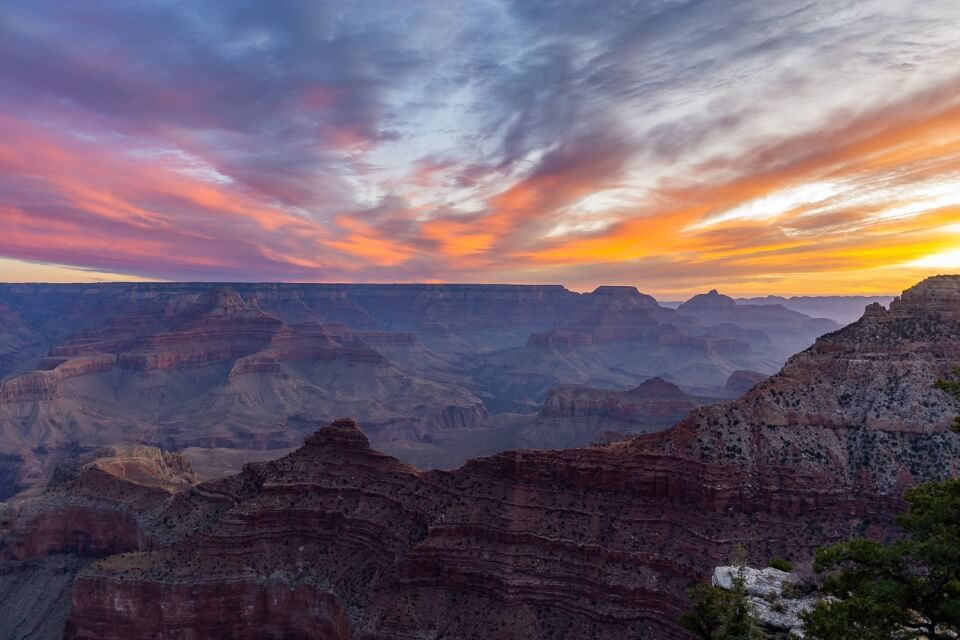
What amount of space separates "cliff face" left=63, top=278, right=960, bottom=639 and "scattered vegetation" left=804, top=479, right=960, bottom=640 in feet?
81.3

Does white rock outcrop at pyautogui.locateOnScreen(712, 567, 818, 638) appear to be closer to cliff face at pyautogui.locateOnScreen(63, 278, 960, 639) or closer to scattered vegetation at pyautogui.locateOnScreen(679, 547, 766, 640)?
scattered vegetation at pyautogui.locateOnScreen(679, 547, 766, 640)

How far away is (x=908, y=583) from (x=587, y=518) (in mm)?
30654

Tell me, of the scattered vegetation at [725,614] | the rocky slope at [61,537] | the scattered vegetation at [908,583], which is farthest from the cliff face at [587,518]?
the scattered vegetation at [908,583]

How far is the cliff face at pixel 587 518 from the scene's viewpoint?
138 ft

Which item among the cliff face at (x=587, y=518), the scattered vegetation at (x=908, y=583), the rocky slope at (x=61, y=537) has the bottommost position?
the rocky slope at (x=61, y=537)

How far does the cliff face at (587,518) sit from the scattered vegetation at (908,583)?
81.3ft

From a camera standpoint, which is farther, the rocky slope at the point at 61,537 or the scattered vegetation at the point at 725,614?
Answer: the rocky slope at the point at 61,537

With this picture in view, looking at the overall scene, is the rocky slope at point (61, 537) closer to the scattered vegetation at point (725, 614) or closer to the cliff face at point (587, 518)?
the cliff face at point (587, 518)

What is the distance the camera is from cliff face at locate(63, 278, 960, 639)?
4216 centimetres

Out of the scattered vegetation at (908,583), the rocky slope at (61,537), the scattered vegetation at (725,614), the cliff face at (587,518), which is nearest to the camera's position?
the scattered vegetation at (908,583)

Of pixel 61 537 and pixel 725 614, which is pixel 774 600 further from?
pixel 61 537

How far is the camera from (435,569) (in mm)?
45969

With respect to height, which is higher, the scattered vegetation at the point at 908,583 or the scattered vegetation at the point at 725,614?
the scattered vegetation at the point at 908,583

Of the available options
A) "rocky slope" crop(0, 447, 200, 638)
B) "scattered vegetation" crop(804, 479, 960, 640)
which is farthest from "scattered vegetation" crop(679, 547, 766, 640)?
"rocky slope" crop(0, 447, 200, 638)
